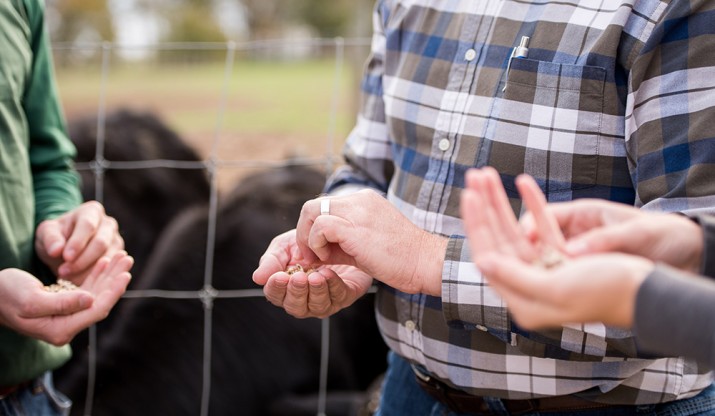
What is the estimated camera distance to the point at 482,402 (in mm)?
1579

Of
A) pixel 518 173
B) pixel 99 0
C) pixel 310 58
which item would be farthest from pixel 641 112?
pixel 310 58

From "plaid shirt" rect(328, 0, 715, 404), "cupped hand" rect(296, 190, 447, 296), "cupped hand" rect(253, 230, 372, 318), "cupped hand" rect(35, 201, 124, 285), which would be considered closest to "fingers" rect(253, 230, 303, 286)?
"cupped hand" rect(253, 230, 372, 318)

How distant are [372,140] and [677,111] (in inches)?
28.0

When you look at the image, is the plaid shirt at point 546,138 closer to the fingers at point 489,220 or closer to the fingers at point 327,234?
the fingers at point 327,234

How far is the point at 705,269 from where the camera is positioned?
97 cm

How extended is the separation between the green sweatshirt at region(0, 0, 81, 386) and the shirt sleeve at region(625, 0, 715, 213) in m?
1.27

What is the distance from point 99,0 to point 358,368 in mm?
22139

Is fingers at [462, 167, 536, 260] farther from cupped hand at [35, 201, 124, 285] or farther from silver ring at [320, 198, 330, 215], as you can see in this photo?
cupped hand at [35, 201, 124, 285]

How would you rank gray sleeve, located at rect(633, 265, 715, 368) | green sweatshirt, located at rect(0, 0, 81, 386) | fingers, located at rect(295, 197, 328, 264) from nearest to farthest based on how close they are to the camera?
gray sleeve, located at rect(633, 265, 715, 368) < fingers, located at rect(295, 197, 328, 264) < green sweatshirt, located at rect(0, 0, 81, 386)

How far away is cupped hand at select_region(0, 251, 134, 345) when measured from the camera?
1609 mm

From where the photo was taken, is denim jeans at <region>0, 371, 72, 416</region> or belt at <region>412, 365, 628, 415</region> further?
denim jeans at <region>0, 371, 72, 416</region>

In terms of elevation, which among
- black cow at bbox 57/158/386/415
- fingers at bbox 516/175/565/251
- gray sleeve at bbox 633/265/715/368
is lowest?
black cow at bbox 57/158/386/415

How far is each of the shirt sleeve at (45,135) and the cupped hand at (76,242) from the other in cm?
8

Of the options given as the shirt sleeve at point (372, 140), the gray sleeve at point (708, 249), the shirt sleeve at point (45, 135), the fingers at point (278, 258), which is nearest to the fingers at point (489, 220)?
the gray sleeve at point (708, 249)
